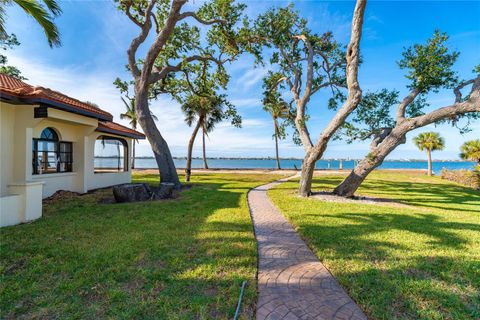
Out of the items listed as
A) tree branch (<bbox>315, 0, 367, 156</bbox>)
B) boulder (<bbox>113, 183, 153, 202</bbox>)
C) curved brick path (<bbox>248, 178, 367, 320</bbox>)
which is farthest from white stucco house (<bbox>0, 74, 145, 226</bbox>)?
tree branch (<bbox>315, 0, 367, 156</bbox>)

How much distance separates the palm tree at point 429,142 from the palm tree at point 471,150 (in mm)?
3947

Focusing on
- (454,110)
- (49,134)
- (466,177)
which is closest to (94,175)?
(49,134)

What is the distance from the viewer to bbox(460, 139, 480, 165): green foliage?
21189 mm

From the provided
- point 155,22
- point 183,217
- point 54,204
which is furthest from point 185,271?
point 155,22

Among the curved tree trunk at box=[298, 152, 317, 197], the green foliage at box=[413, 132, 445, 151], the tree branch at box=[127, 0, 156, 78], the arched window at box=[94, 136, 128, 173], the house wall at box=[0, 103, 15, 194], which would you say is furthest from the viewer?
the green foliage at box=[413, 132, 445, 151]

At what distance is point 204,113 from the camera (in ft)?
87.2

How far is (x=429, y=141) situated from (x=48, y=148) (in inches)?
1382

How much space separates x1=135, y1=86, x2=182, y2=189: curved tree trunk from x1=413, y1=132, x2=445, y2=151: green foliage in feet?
97.8

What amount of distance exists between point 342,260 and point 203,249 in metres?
2.53

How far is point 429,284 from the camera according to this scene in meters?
3.24

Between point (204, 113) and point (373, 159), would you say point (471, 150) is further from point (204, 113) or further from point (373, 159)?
point (204, 113)

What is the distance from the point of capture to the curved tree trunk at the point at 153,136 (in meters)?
11.1

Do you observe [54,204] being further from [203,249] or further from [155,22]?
[155,22]

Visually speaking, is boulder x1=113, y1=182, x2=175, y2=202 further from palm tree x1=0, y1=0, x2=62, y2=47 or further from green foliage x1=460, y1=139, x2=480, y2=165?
green foliage x1=460, y1=139, x2=480, y2=165
